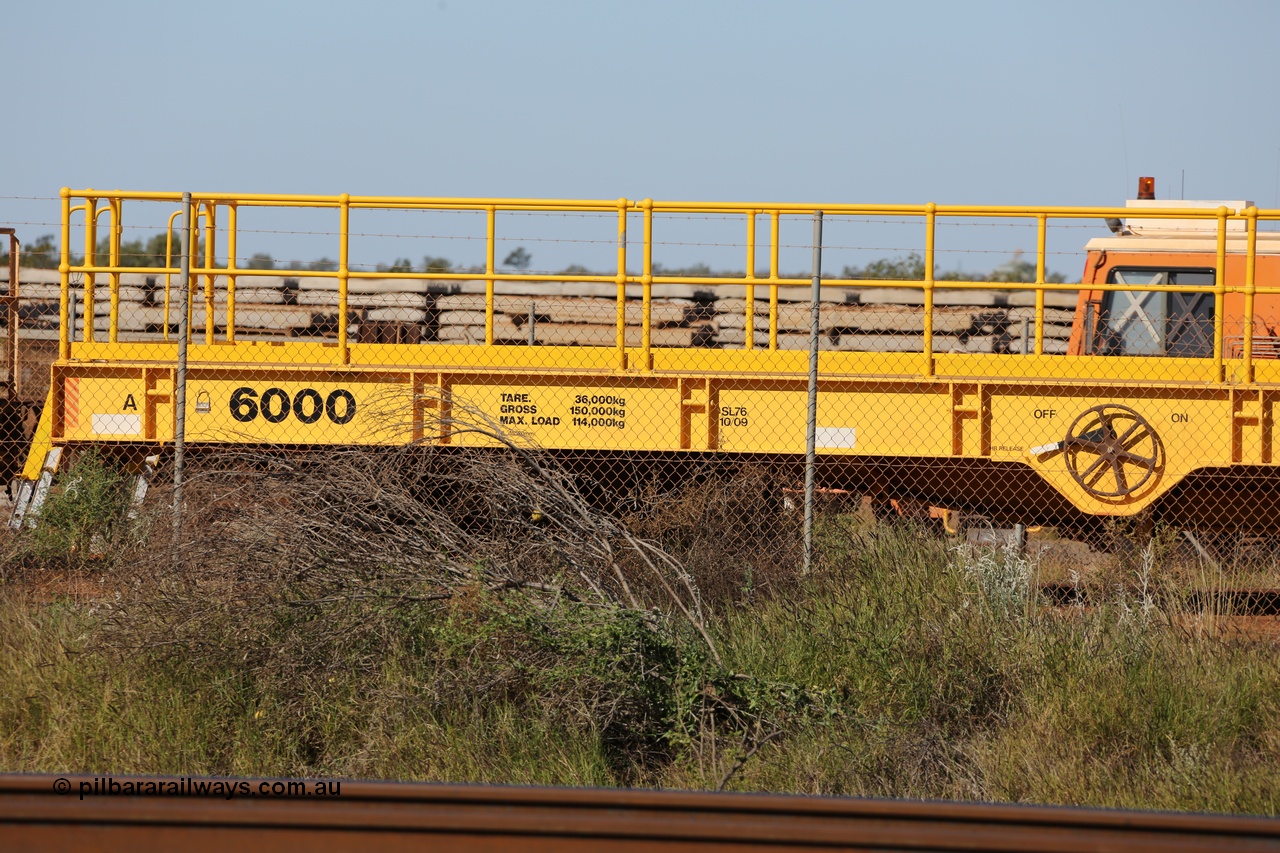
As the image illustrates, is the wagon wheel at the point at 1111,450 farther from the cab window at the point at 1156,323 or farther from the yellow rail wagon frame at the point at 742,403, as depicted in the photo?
the cab window at the point at 1156,323

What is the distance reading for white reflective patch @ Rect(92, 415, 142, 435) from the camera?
8133 millimetres

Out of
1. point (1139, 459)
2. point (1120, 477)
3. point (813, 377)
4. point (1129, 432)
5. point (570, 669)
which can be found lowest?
point (570, 669)

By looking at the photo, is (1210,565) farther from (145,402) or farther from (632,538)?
(145,402)

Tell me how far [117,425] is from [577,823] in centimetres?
586

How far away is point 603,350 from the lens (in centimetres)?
866

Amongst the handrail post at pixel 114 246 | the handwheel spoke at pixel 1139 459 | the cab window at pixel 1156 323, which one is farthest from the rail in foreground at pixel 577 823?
the cab window at pixel 1156 323

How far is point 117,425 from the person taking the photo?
8141 millimetres

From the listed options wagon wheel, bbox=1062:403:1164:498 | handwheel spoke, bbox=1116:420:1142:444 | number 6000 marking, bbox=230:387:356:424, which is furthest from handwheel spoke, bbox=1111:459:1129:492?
number 6000 marking, bbox=230:387:356:424

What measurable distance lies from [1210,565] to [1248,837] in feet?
14.8

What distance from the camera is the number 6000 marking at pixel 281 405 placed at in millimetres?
8164

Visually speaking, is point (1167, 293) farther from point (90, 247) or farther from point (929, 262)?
point (90, 247)

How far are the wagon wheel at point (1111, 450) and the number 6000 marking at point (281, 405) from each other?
222 inches

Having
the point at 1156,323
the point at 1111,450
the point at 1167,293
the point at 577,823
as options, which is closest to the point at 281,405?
the point at 577,823

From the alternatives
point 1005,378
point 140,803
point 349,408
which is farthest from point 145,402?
point 1005,378
